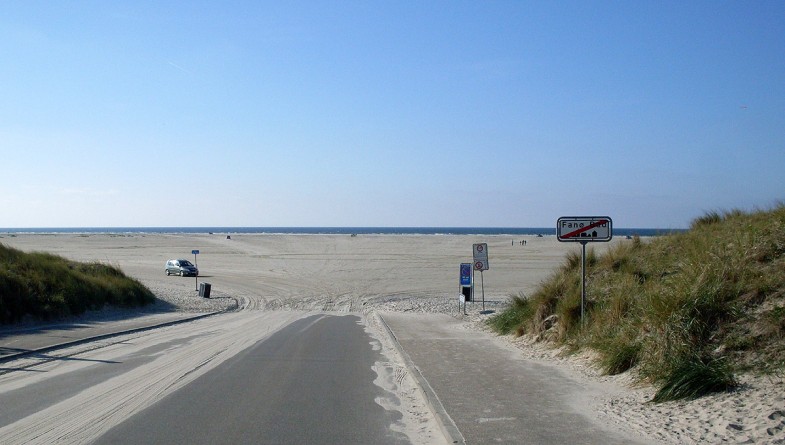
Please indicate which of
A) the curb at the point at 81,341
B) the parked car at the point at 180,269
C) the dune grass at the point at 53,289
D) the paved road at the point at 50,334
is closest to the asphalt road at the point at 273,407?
the curb at the point at 81,341

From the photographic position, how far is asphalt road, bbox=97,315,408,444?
7148 mm

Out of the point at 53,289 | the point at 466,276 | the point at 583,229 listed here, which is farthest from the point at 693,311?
the point at 53,289

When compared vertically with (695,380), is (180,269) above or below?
below

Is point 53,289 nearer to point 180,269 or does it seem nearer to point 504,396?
point 504,396

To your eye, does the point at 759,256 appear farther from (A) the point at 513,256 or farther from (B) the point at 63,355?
(A) the point at 513,256

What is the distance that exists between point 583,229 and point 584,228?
3 centimetres

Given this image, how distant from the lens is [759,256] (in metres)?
10.1

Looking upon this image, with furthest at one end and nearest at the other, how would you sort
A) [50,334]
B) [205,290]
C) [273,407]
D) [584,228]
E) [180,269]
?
1. [180,269]
2. [205,290]
3. [50,334]
4. [584,228]
5. [273,407]

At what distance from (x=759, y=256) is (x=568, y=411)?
14.3 ft

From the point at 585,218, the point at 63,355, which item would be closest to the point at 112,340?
the point at 63,355

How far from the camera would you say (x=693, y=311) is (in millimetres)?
9117

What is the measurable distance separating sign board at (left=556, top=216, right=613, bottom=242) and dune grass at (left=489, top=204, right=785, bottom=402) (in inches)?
43.9

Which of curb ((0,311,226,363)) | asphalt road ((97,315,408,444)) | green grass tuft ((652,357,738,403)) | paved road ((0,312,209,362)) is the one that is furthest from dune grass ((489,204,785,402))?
paved road ((0,312,209,362))

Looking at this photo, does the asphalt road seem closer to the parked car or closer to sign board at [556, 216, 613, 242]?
sign board at [556, 216, 613, 242]
